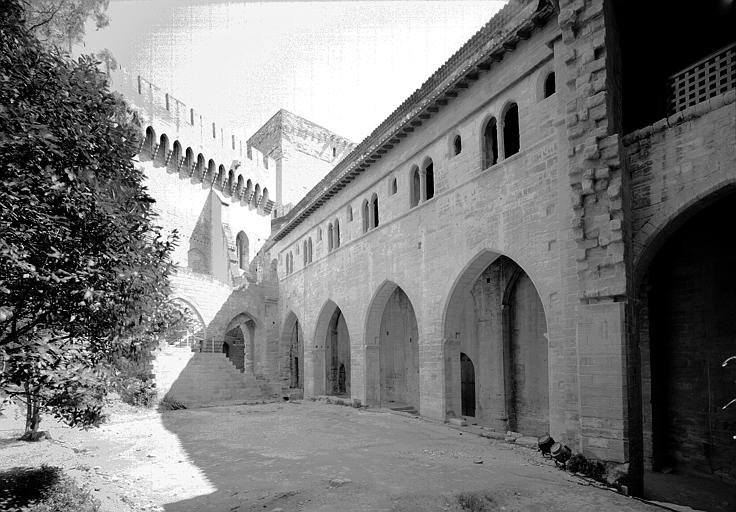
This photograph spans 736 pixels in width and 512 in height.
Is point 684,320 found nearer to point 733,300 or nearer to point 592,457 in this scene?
point 733,300

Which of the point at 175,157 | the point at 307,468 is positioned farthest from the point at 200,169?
the point at 307,468

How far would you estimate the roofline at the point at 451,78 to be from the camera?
34.7 ft

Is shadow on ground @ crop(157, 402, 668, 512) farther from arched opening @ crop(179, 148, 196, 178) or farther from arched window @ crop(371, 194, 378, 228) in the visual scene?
arched opening @ crop(179, 148, 196, 178)

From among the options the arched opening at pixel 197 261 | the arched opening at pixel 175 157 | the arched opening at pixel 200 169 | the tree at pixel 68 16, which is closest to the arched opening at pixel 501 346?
the tree at pixel 68 16

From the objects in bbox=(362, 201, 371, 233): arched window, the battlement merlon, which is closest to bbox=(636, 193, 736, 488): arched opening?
bbox=(362, 201, 371, 233): arched window

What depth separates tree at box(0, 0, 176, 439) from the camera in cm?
447

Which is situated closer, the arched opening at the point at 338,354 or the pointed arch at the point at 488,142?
the pointed arch at the point at 488,142

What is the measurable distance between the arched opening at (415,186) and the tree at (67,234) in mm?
9871

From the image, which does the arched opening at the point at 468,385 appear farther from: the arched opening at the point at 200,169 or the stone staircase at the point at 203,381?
the arched opening at the point at 200,169

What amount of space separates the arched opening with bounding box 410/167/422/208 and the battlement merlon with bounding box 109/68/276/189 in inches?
648

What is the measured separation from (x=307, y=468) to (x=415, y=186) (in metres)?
9.34

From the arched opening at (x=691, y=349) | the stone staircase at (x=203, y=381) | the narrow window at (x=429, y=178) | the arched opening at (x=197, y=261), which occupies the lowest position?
the stone staircase at (x=203, y=381)

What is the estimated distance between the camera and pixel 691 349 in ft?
30.3

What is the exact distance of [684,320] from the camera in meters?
9.38
